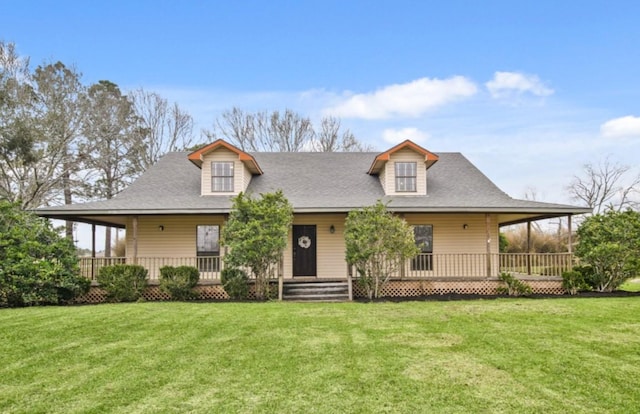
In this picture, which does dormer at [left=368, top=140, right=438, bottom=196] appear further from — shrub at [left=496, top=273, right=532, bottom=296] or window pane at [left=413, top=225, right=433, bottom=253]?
shrub at [left=496, top=273, right=532, bottom=296]

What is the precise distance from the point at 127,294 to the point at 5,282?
2.91 m

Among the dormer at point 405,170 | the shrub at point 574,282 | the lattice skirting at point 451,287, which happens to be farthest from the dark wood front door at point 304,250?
the shrub at point 574,282

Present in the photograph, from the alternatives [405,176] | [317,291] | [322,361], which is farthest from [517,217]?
Answer: [322,361]

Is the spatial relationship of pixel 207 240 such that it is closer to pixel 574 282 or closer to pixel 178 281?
pixel 178 281

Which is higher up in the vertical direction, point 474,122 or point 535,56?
point 535,56

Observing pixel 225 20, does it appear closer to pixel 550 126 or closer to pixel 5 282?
pixel 5 282

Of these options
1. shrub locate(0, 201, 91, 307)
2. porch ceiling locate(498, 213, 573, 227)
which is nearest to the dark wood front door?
shrub locate(0, 201, 91, 307)

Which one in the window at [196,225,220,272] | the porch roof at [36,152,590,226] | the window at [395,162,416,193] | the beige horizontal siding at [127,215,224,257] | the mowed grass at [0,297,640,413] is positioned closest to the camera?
the mowed grass at [0,297,640,413]

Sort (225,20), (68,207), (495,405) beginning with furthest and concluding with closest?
(225,20)
(68,207)
(495,405)

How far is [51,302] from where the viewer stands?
37.0 ft

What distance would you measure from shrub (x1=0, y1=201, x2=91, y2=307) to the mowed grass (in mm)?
1743

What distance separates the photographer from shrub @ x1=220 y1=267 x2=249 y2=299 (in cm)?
1171

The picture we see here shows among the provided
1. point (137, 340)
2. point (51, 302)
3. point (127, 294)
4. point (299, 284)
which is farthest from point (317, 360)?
point (51, 302)

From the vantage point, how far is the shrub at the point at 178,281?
11.8m
